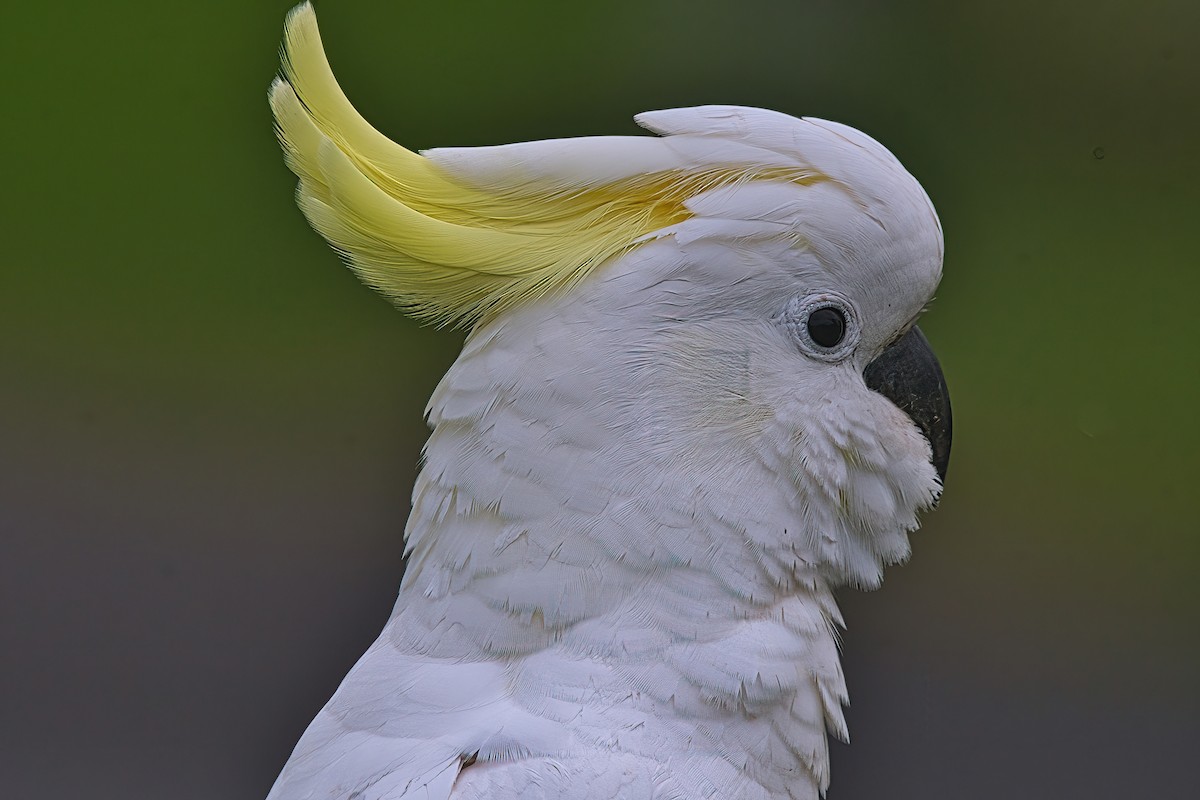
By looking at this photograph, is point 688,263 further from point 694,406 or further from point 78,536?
point 78,536

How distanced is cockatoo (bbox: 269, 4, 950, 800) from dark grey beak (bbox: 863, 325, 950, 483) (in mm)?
74

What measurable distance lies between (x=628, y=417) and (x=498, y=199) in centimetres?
29

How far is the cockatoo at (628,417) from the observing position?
3.84ft

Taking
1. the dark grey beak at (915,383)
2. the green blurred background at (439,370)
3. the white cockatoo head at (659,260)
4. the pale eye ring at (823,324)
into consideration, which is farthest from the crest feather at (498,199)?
the green blurred background at (439,370)

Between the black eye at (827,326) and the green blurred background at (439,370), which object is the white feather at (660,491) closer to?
the black eye at (827,326)

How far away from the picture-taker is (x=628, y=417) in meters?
1.20

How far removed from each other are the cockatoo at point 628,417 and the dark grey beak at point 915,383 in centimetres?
7

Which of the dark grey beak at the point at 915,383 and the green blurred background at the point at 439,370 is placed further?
the green blurred background at the point at 439,370

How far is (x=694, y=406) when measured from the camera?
121 centimetres

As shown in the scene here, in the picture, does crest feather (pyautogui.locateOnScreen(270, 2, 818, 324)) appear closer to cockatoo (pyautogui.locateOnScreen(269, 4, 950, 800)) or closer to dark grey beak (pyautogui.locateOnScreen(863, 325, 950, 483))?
cockatoo (pyautogui.locateOnScreen(269, 4, 950, 800))

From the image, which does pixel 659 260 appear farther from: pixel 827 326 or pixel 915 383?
pixel 915 383

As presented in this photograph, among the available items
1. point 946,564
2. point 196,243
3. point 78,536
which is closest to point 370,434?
point 196,243

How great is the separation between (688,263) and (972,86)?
1.74m

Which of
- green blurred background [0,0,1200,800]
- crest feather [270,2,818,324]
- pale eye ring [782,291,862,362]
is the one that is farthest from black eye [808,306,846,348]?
green blurred background [0,0,1200,800]
